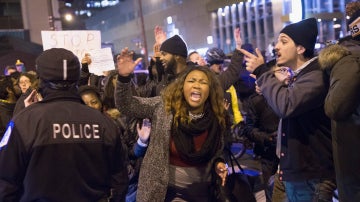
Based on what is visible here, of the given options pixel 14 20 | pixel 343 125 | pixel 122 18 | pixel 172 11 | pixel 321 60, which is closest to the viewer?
pixel 343 125

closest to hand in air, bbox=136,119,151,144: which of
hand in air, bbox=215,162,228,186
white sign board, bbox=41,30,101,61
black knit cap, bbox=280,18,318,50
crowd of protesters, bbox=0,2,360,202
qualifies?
crowd of protesters, bbox=0,2,360,202

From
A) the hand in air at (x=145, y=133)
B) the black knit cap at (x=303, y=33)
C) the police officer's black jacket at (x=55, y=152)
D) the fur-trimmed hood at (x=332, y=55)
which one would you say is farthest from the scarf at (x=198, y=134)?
the fur-trimmed hood at (x=332, y=55)

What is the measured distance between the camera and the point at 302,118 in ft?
10.2

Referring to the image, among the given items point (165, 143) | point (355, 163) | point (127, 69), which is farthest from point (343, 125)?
point (127, 69)

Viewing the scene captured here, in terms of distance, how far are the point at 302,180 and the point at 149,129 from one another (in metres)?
1.51

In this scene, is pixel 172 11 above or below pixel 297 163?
above

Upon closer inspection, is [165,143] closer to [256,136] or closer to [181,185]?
[181,185]

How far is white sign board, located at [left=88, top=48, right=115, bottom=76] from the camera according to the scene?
22.4ft

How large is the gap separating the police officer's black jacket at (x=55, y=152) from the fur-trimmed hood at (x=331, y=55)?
1.56 m

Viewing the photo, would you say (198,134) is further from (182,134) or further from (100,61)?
(100,61)

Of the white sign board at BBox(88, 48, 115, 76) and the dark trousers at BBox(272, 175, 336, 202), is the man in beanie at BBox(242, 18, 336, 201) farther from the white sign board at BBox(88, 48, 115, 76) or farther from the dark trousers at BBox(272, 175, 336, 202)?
the white sign board at BBox(88, 48, 115, 76)

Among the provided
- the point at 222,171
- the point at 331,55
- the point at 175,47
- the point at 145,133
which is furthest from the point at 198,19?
the point at 331,55

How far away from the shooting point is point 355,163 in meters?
2.71

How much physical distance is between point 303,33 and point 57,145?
80.8 inches
